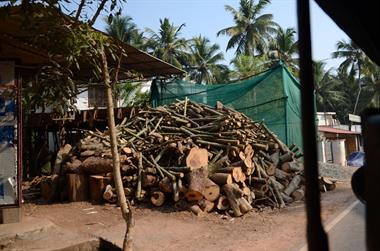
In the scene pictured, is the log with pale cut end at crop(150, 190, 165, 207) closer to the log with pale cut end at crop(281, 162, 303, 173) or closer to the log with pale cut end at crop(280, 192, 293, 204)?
the log with pale cut end at crop(280, 192, 293, 204)

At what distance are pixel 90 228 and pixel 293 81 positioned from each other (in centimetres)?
940

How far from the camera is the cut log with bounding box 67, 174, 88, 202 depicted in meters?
11.1

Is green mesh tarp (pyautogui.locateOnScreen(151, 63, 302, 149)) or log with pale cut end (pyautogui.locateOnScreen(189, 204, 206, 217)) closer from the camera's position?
log with pale cut end (pyautogui.locateOnScreen(189, 204, 206, 217))

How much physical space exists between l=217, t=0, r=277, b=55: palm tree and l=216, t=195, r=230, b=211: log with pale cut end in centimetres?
3402

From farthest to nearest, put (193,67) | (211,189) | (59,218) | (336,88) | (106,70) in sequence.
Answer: (336,88) < (193,67) < (211,189) < (59,218) < (106,70)

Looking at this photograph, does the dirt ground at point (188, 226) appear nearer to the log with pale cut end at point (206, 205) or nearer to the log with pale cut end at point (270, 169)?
the log with pale cut end at point (206, 205)

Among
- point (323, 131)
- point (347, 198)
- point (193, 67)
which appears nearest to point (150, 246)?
point (347, 198)

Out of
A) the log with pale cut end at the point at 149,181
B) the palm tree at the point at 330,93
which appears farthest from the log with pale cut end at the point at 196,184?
the palm tree at the point at 330,93

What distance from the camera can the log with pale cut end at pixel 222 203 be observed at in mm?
10148

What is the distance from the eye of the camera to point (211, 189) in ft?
33.6

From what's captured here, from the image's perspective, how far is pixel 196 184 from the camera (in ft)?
33.1

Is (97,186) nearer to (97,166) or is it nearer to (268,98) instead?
(97,166)

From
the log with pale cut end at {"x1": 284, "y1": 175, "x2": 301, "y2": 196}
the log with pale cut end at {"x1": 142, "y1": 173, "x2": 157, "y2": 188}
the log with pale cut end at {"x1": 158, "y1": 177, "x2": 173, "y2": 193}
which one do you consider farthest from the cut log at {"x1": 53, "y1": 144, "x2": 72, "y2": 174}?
the log with pale cut end at {"x1": 284, "y1": 175, "x2": 301, "y2": 196}

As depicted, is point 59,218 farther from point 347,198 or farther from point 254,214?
point 347,198
